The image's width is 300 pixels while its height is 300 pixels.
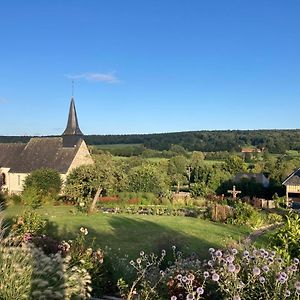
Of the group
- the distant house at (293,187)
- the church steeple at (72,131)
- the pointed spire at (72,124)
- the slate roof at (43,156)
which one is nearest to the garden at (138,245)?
the distant house at (293,187)

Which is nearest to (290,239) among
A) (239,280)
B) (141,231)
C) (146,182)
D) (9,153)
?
(239,280)

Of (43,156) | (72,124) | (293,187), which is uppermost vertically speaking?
(72,124)

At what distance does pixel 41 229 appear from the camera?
401 inches

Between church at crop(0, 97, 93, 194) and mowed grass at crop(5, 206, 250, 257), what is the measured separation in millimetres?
12471

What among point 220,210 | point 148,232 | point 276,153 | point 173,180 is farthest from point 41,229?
point 276,153

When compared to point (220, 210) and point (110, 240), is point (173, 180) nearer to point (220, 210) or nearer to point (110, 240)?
point (220, 210)

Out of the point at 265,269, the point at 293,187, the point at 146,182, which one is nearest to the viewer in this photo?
the point at 265,269

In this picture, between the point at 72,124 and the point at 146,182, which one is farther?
the point at 72,124

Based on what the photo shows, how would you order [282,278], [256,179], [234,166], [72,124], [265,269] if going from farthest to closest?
[234,166], [72,124], [256,179], [265,269], [282,278]

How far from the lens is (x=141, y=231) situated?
14750 millimetres

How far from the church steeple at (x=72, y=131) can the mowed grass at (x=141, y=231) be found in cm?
1400

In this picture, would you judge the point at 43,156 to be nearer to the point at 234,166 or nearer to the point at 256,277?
the point at 234,166

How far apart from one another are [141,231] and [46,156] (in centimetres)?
1946

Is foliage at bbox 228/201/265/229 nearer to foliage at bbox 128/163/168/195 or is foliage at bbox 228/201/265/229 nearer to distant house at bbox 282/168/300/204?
foliage at bbox 128/163/168/195
